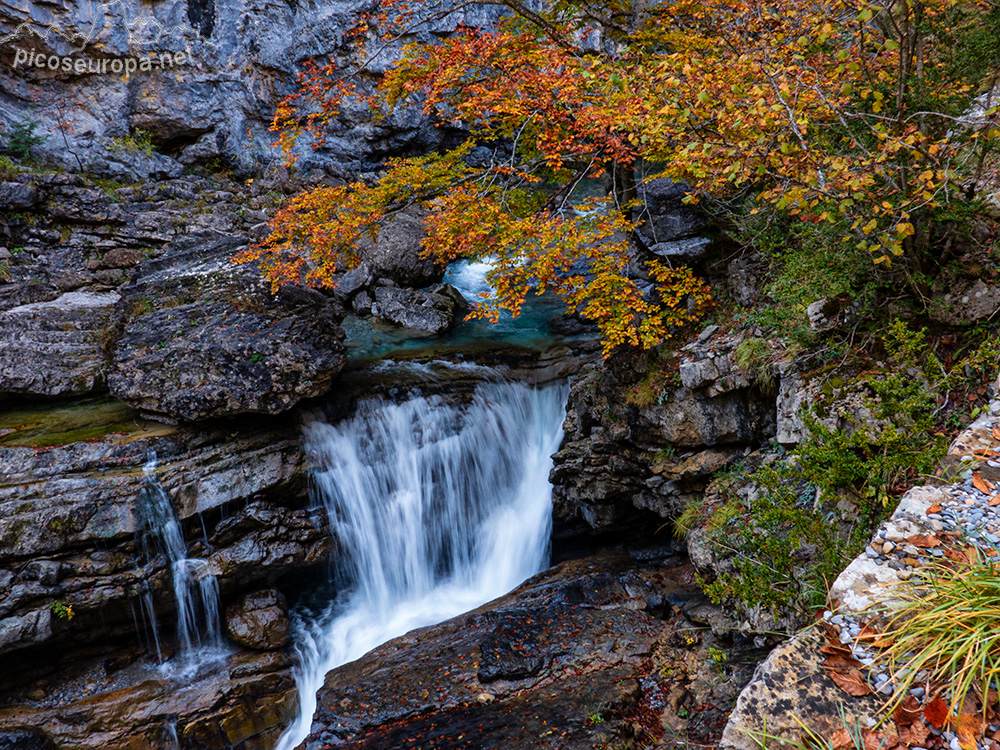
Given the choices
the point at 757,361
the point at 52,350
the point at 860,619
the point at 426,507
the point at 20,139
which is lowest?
the point at 426,507

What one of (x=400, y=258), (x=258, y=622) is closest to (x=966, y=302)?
(x=258, y=622)

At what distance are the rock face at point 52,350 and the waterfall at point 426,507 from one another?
4132mm

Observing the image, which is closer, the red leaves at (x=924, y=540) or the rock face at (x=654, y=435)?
the red leaves at (x=924, y=540)

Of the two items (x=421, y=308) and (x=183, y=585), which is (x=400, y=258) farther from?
(x=183, y=585)

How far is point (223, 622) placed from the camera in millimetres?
7875

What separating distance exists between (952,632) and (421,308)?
13383 mm

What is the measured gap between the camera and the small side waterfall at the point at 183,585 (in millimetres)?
7504

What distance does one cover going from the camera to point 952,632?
2326 mm

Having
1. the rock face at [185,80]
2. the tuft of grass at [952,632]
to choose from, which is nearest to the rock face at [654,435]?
the tuft of grass at [952,632]

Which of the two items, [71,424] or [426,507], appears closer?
[71,424]

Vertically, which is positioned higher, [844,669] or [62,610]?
[844,669]

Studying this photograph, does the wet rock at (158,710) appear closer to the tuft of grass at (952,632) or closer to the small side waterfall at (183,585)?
the small side waterfall at (183,585)

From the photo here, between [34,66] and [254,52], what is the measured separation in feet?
21.2

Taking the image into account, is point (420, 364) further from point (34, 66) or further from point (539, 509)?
point (34, 66)
